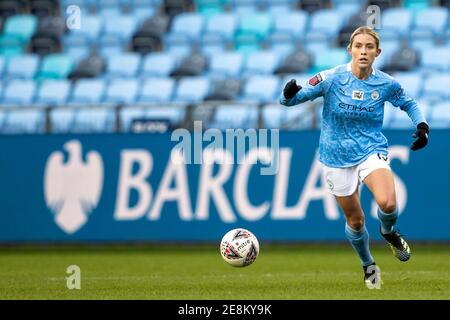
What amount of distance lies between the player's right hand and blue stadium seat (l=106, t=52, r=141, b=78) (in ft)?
38.4

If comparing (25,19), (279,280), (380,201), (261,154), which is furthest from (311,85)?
(25,19)

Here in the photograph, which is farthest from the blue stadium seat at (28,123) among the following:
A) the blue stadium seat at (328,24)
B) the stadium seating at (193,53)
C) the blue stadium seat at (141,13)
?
the blue stadium seat at (328,24)

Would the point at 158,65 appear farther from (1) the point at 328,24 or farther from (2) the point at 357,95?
(2) the point at 357,95

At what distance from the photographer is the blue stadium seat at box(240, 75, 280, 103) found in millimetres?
18969

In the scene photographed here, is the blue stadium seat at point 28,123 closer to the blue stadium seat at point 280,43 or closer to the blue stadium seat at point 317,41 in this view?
the blue stadium seat at point 280,43

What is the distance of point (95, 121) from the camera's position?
679 inches

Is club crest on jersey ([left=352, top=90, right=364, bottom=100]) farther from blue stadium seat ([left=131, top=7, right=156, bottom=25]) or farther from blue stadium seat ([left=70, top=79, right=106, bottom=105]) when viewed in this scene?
blue stadium seat ([left=131, top=7, right=156, bottom=25])

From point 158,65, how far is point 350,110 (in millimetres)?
11476

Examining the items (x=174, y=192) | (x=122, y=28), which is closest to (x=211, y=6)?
(x=122, y=28)

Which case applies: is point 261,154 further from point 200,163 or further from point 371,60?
point 371,60

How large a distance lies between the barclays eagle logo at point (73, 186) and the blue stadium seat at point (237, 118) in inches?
74.4

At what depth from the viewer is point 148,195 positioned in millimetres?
16359

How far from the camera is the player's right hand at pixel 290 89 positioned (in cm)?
954

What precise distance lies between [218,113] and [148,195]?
192cm
